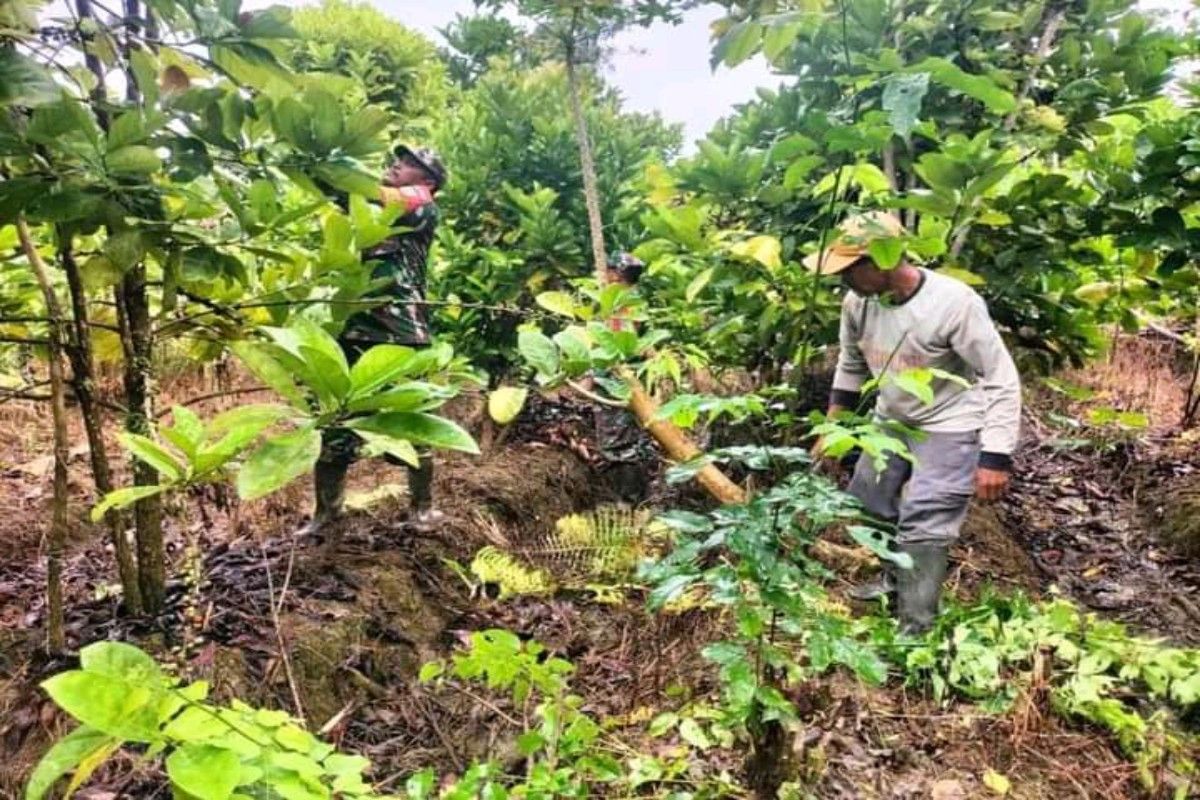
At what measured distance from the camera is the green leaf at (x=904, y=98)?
4.02ft

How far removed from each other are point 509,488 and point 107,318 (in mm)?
2338

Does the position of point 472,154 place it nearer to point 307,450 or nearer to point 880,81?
point 880,81

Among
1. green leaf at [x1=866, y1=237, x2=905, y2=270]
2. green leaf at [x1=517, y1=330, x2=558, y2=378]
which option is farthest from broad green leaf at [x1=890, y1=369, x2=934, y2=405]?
green leaf at [x1=517, y1=330, x2=558, y2=378]

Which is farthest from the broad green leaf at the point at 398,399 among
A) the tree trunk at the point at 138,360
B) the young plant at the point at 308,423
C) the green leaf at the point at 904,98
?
the tree trunk at the point at 138,360

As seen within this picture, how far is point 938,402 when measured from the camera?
3000mm

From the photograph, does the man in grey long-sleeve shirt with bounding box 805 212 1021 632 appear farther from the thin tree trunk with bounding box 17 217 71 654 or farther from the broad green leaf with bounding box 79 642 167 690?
the broad green leaf with bounding box 79 642 167 690

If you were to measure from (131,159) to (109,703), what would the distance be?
0.92 m

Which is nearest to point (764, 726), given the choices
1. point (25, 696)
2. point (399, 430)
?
point (399, 430)

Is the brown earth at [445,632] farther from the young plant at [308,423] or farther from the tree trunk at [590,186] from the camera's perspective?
the tree trunk at [590,186]

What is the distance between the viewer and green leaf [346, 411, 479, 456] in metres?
0.74

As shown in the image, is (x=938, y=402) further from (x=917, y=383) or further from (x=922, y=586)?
(x=917, y=383)

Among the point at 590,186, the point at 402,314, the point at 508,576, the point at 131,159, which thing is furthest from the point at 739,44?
the point at 590,186

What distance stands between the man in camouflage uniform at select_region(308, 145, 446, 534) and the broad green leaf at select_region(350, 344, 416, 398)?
8.48 feet

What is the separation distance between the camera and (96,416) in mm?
1773
